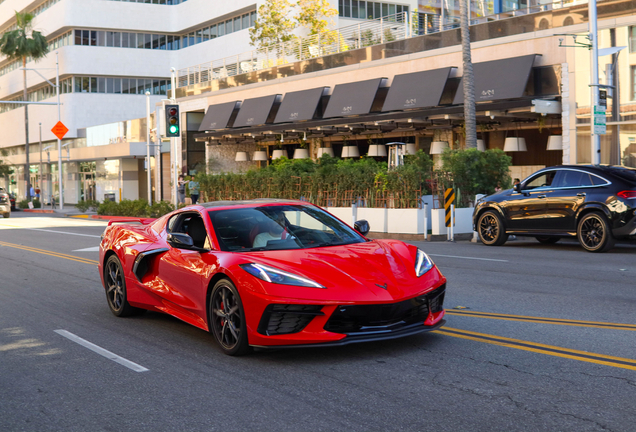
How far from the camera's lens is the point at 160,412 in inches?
191

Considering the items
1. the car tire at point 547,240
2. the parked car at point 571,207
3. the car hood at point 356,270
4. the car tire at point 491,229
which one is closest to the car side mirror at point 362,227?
the car hood at point 356,270

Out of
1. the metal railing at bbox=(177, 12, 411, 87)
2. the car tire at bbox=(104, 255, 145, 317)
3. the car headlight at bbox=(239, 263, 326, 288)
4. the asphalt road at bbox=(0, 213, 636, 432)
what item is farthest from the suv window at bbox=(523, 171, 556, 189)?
the metal railing at bbox=(177, 12, 411, 87)

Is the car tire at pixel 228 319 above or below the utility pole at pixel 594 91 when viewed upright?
below

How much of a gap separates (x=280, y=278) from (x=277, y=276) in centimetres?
4

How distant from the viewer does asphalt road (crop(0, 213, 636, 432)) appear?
4.57m

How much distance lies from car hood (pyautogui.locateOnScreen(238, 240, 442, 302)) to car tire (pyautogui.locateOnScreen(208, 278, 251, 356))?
349 mm

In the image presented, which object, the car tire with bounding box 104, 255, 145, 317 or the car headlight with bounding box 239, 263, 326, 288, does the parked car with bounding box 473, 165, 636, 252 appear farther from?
the car headlight with bounding box 239, 263, 326, 288

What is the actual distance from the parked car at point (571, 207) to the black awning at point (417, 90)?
11949mm

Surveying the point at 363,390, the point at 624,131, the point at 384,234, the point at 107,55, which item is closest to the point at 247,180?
the point at 384,234

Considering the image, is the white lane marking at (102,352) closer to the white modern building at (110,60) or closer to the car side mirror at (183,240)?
the car side mirror at (183,240)

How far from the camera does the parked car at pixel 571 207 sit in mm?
14531

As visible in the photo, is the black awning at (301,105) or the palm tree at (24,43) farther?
the palm tree at (24,43)

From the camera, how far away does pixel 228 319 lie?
20.5 ft

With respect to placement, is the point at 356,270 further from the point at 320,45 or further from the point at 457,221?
the point at 320,45
